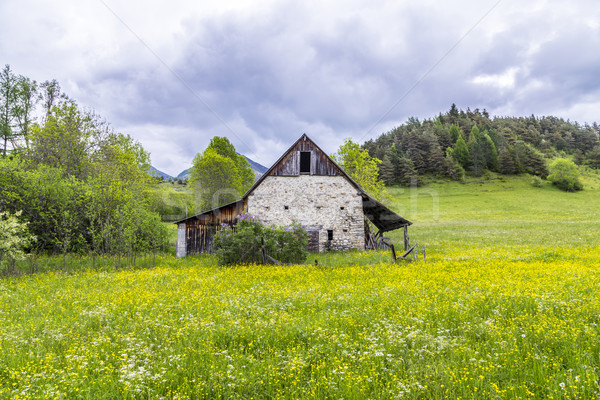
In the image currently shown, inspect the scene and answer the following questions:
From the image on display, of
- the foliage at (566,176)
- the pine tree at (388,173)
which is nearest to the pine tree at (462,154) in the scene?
the foliage at (566,176)

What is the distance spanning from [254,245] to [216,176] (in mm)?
24814

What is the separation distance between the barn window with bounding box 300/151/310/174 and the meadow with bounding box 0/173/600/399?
12994 mm

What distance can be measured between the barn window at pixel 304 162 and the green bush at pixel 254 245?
6.96 m

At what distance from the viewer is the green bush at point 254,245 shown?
17797mm

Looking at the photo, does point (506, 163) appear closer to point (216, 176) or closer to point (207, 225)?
point (216, 176)

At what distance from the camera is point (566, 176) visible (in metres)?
66.9

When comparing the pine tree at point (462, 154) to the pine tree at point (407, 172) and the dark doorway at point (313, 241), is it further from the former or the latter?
the dark doorway at point (313, 241)

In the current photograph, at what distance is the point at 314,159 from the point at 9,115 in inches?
1026

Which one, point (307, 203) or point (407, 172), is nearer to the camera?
point (307, 203)

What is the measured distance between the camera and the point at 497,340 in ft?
17.8

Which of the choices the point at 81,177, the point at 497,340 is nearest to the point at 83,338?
the point at 497,340

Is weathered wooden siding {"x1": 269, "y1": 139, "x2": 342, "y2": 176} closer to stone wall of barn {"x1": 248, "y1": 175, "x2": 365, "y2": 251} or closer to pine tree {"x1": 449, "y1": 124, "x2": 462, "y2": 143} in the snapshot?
stone wall of barn {"x1": 248, "y1": 175, "x2": 365, "y2": 251}

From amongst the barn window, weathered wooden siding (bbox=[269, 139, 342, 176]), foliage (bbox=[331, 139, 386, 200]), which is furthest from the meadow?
foliage (bbox=[331, 139, 386, 200])

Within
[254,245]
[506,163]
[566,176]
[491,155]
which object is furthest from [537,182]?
[254,245]
